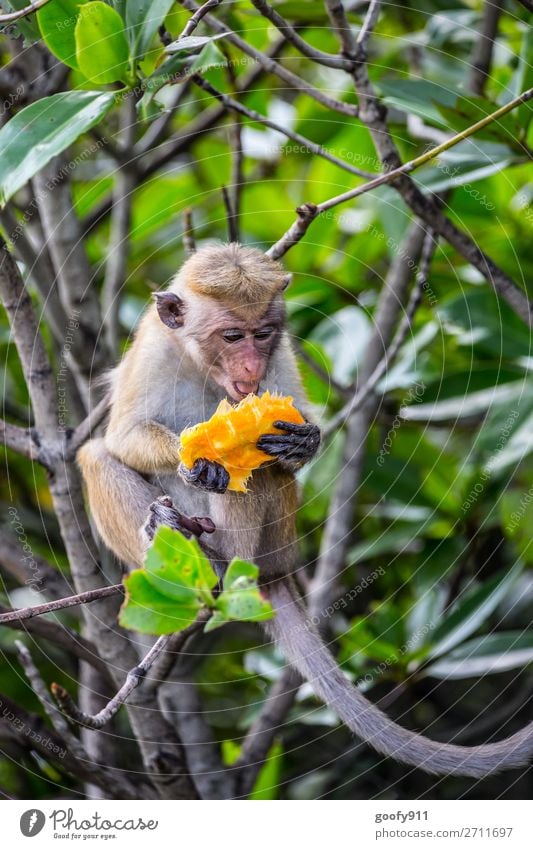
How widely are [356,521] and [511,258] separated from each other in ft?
4.56

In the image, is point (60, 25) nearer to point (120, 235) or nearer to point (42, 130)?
point (42, 130)

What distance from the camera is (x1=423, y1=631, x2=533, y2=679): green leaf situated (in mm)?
3588

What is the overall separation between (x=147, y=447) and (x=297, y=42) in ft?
4.38

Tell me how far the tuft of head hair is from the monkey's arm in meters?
0.49

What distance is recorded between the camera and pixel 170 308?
303 centimetres

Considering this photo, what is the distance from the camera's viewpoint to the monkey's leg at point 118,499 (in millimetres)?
3074

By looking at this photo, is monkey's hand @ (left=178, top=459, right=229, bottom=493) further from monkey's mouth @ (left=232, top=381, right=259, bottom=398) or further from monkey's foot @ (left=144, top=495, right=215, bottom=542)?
monkey's mouth @ (left=232, top=381, right=259, bottom=398)

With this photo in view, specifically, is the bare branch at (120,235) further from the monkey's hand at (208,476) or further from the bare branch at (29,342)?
the monkey's hand at (208,476)

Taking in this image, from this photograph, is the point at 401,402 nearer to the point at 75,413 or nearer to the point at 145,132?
the point at 75,413

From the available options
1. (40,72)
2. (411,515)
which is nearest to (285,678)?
(411,515)

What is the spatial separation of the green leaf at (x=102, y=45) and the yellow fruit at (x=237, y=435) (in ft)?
3.25

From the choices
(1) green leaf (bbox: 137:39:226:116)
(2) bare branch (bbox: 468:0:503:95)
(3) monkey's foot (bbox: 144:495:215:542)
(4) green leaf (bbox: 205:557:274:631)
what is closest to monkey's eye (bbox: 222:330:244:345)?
(3) monkey's foot (bbox: 144:495:215:542)

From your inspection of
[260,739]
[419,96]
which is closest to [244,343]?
[419,96]

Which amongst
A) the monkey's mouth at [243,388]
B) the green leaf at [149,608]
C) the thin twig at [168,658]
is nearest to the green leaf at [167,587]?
the green leaf at [149,608]
